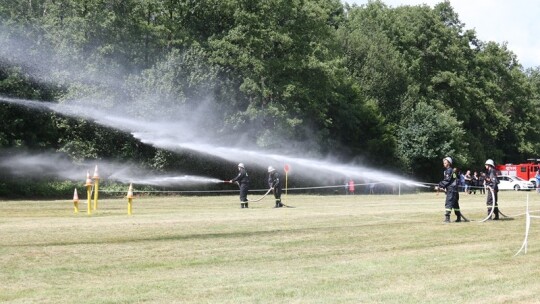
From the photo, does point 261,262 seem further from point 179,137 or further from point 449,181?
point 179,137

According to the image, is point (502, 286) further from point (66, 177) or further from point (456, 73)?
point (456, 73)

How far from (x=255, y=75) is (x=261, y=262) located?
43.9m

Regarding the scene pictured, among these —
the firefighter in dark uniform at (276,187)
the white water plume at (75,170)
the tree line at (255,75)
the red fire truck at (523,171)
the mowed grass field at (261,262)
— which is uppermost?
the tree line at (255,75)

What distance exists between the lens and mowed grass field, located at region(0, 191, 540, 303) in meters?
11.8

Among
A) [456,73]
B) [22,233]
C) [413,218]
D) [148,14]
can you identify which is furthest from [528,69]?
[22,233]

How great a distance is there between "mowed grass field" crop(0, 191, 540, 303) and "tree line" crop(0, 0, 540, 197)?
90.8ft

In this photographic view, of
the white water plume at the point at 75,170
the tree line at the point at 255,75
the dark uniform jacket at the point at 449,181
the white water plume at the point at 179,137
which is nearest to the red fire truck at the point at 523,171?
the tree line at the point at 255,75

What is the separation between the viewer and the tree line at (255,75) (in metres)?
50.7

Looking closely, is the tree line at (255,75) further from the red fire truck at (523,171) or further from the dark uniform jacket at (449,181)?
the dark uniform jacket at (449,181)

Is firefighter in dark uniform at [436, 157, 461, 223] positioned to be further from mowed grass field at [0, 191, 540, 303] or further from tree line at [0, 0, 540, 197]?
tree line at [0, 0, 540, 197]

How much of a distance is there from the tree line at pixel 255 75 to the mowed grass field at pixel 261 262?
90.8ft

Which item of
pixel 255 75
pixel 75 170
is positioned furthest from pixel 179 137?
pixel 255 75

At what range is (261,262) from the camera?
50.7ft

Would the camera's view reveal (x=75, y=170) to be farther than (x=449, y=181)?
Yes
